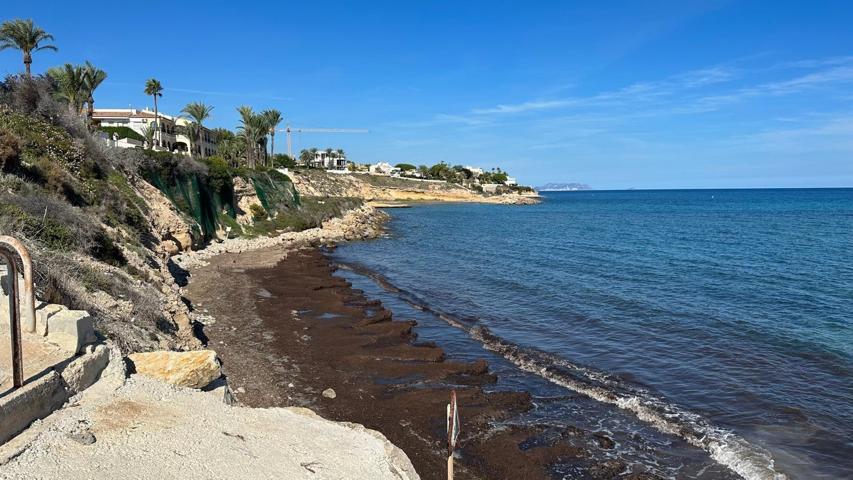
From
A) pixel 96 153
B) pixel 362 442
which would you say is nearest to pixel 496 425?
pixel 362 442

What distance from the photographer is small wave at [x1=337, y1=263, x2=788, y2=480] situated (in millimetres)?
10727

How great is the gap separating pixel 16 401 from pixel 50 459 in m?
0.91

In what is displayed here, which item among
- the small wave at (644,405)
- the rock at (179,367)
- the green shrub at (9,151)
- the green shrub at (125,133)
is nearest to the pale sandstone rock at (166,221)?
the green shrub at (9,151)

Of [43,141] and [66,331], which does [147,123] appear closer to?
[43,141]

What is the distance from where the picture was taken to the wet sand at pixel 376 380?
10562mm

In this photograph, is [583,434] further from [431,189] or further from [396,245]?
[431,189]

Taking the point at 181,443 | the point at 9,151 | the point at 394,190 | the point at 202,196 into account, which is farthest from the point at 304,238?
the point at 394,190

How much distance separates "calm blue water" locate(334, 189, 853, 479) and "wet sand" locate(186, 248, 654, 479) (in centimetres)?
146

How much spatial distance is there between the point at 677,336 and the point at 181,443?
17241mm

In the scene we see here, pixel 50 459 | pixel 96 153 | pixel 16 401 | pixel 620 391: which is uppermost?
pixel 96 153

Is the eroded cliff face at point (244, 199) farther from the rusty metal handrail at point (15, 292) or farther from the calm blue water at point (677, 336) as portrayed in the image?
the rusty metal handrail at point (15, 292)

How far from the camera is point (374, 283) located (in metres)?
29.6

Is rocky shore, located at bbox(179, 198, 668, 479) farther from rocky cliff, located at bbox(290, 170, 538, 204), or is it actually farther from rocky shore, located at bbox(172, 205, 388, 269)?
rocky cliff, located at bbox(290, 170, 538, 204)

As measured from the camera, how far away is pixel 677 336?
19.1 m
